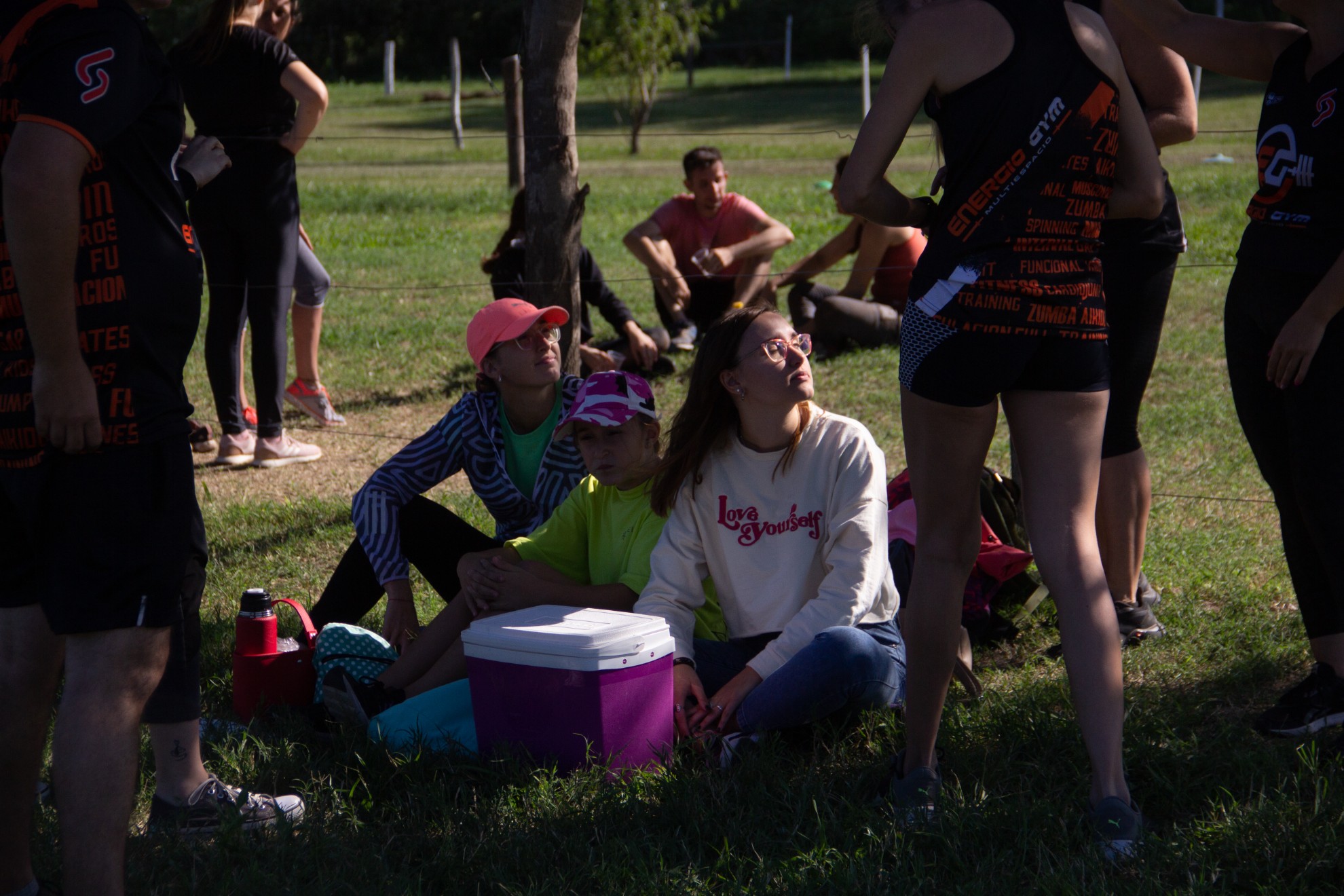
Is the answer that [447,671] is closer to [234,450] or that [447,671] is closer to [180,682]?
[180,682]

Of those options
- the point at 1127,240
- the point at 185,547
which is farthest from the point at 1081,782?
the point at 185,547

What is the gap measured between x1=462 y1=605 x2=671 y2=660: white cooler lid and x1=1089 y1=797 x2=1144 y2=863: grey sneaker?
95 centimetres

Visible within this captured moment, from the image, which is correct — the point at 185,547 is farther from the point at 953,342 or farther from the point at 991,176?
the point at 991,176

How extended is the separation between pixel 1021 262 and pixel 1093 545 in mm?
549

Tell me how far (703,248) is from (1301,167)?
531cm

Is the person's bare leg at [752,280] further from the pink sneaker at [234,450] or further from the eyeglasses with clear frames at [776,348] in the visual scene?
the eyeglasses with clear frames at [776,348]

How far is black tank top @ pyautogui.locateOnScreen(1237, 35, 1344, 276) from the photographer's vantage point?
2752 millimetres

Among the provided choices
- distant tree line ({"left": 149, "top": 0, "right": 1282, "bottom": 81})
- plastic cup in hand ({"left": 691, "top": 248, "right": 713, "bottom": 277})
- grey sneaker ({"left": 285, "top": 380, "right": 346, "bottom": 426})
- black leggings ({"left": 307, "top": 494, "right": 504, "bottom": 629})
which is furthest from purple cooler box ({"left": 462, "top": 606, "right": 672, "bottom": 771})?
distant tree line ({"left": 149, "top": 0, "right": 1282, "bottom": 81})

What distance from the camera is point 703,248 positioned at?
26.1ft

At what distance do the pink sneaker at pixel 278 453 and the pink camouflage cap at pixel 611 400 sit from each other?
9.14ft

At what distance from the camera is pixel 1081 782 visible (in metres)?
2.72

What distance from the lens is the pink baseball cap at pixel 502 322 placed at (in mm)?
3572

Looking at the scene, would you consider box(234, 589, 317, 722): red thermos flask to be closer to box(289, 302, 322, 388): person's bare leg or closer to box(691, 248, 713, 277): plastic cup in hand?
box(289, 302, 322, 388): person's bare leg

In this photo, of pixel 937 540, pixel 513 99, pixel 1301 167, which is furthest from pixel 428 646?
pixel 513 99
